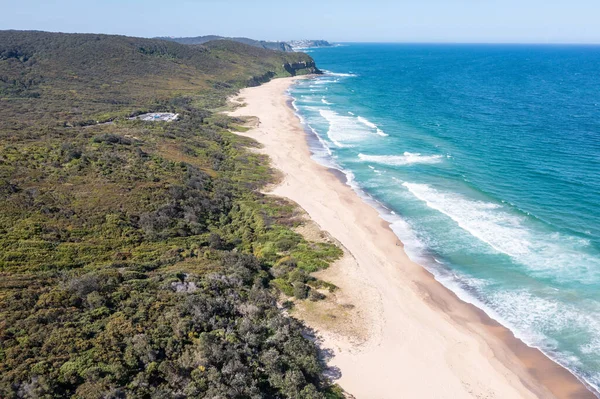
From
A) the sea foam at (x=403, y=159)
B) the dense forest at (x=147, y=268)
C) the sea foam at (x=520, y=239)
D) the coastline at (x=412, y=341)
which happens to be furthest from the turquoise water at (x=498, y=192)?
the dense forest at (x=147, y=268)

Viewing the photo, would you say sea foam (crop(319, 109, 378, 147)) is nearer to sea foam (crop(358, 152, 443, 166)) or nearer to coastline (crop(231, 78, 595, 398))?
sea foam (crop(358, 152, 443, 166))

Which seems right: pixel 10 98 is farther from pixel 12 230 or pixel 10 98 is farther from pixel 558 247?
pixel 558 247

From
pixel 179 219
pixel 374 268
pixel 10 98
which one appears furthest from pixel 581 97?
pixel 10 98

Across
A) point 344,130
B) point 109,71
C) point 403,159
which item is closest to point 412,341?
point 403,159

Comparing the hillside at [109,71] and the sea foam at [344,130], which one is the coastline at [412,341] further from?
the hillside at [109,71]

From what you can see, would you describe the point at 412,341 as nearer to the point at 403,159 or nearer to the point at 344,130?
the point at 403,159

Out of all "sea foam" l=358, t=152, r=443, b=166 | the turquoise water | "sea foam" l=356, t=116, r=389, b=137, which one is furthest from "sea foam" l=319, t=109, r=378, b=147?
"sea foam" l=358, t=152, r=443, b=166

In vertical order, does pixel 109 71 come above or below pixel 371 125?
above
